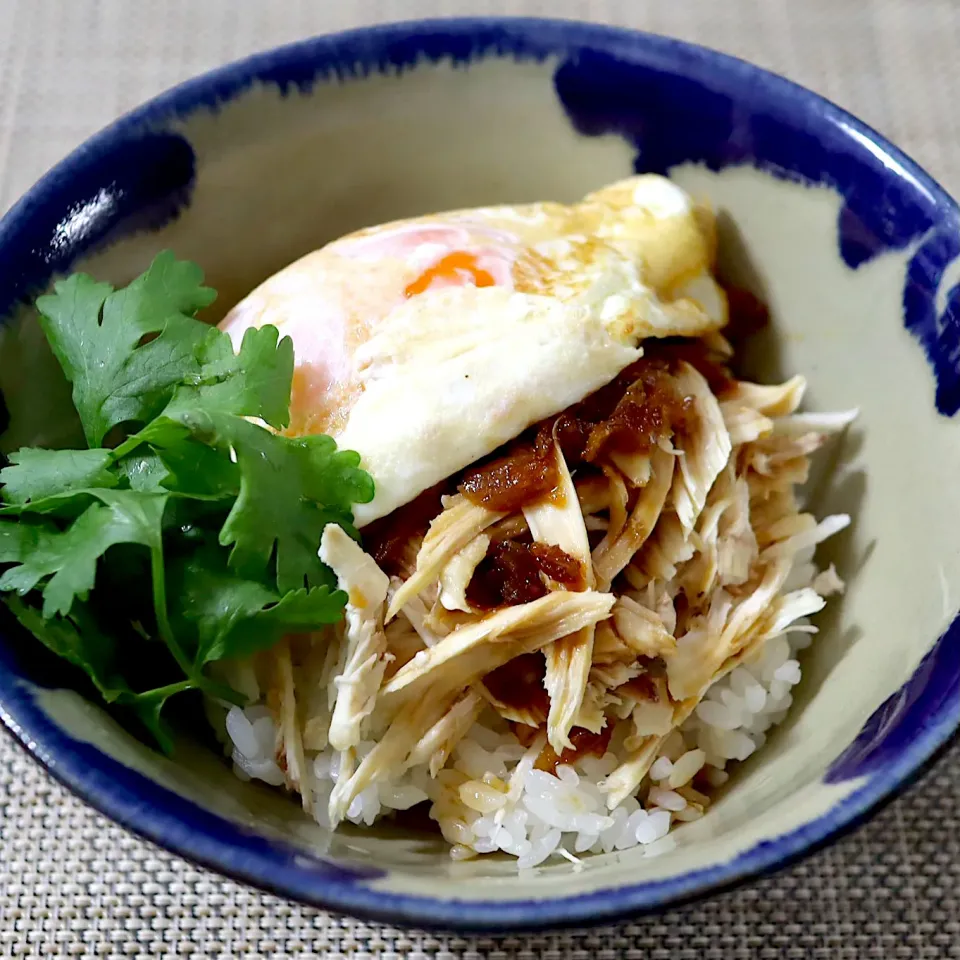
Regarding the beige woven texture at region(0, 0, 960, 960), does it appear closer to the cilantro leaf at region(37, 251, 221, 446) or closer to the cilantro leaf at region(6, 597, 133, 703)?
the cilantro leaf at region(6, 597, 133, 703)

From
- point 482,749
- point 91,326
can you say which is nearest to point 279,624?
point 482,749

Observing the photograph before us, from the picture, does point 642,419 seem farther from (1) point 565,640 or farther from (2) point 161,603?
(2) point 161,603

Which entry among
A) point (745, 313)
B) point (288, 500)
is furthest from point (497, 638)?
point (745, 313)

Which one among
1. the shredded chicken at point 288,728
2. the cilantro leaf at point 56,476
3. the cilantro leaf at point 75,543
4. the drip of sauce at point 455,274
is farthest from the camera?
the drip of sauce at point 455,274

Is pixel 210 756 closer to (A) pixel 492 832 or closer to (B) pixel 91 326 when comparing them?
(A) pixel 492 832

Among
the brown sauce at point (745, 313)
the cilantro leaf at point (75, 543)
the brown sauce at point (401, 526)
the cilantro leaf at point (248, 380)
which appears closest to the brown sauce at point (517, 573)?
the brown sauce at point (401, 526)

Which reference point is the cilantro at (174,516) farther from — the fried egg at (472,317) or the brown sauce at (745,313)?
the brown sauce at (745,313)
